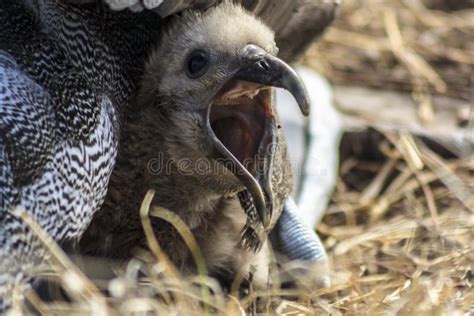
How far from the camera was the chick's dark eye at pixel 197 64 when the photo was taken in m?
2.57

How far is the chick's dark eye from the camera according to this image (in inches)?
101

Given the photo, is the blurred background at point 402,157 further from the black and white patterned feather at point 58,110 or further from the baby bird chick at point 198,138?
the black and white patterned feather at point 58,110

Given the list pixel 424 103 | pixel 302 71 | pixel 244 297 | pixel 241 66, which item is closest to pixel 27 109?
pixel 241 66

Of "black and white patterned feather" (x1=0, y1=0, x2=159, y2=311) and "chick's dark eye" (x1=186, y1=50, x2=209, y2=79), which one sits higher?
"black and white patterned feather" (x1=0, y1=0, x2=159, y2=311)

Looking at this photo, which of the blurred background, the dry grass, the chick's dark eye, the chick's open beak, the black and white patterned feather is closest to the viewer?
the black and white patterned feather

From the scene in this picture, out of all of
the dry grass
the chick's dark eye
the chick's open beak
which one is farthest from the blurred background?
the chick's dark eye

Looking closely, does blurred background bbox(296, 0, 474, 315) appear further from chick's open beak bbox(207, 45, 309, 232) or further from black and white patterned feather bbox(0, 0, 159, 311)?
black and white patterned feather bbox(0, 0, 159, 311)

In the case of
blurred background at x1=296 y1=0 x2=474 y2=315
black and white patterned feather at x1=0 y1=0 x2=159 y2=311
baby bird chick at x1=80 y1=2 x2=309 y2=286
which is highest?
black and white patterned feather at x1=0 y1=0 x2=159 y2=311

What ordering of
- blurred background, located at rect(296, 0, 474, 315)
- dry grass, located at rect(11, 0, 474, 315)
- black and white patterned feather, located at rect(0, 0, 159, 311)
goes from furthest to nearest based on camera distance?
blurred background, located at rect(296, 0, 474, 315), dry grass, located at rect(11, 0, 474, 315), black and white patterned feather, located at rect(0, 0, 159, 311)

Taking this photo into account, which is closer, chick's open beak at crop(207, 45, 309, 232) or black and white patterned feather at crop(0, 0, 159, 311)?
black and white patterned feather at crop(0, 0, 159, 311)

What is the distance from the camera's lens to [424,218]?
336 centimetres

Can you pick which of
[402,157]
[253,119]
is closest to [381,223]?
[402,157]

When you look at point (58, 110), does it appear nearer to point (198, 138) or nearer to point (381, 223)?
point (198, 138)

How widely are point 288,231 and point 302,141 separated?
0.66m
